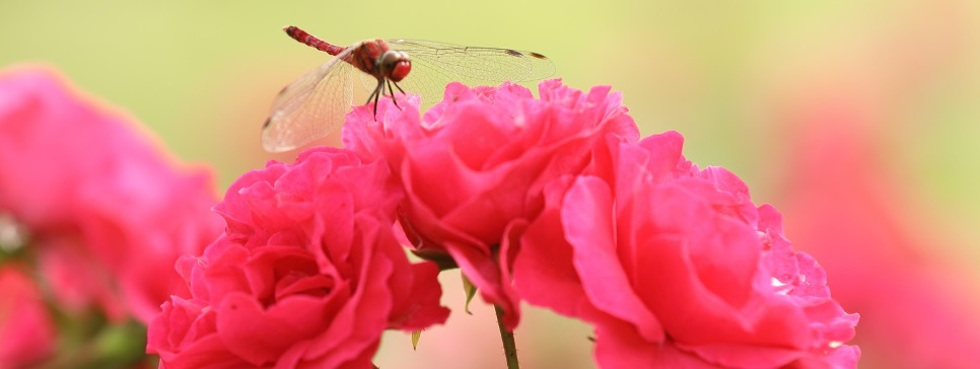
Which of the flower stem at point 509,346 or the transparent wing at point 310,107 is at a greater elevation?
the transparent wing at point 310,107

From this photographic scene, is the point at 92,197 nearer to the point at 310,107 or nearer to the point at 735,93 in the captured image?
the point at 310,107

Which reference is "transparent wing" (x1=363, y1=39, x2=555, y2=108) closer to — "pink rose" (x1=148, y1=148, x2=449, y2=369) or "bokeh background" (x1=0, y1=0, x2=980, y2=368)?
"pink rose" (x1=148, y1=148, x2=449, y2=369)

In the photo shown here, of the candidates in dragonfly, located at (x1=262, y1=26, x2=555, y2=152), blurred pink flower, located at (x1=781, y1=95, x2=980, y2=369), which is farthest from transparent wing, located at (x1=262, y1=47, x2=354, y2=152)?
blurred pink flower, located at (x1=781, y1=95, x2=980, y2=369)

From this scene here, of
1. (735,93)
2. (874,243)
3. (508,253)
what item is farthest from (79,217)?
Result: (735,93)

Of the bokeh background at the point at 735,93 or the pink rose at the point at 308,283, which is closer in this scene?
the pink rose at the point at 308,283

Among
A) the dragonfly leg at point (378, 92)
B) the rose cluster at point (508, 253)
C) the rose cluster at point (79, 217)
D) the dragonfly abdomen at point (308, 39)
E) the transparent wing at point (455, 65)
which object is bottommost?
the rose cluster at point (79, 217)

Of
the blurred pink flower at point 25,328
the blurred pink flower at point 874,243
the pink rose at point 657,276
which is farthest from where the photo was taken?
the blurred pink flower at point 874,243

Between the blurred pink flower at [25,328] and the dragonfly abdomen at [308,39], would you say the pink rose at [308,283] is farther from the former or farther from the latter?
the blurred pink flower at [25,328]

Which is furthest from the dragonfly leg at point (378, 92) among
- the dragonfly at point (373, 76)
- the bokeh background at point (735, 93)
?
the bokeh background at point (735, 93)

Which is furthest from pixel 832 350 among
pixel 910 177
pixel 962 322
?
pixel 910 177
